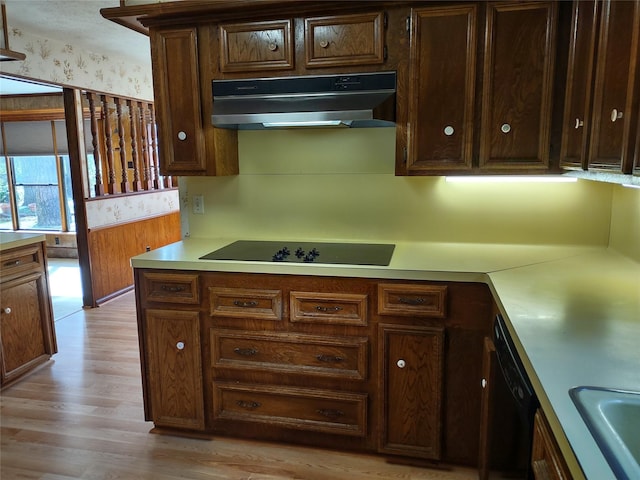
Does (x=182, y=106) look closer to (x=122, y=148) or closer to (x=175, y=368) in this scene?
(x=175, y=368)

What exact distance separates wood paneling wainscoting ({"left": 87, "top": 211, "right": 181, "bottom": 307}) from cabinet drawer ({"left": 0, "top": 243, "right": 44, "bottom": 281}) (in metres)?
1.35

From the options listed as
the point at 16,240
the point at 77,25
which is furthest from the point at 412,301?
the point at 77,25

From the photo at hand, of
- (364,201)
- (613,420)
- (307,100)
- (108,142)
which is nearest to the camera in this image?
(613,420)

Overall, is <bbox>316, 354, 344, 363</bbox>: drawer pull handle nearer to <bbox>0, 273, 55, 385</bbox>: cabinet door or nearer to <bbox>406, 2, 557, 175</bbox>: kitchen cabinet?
<bbox>406, 2, 557, 175</bbox>: kitchen cabinet

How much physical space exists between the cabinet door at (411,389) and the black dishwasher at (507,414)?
25 cm

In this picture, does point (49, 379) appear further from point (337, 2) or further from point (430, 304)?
point (337, 2)

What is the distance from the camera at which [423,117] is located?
87.9 inches

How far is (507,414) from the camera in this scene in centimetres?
158

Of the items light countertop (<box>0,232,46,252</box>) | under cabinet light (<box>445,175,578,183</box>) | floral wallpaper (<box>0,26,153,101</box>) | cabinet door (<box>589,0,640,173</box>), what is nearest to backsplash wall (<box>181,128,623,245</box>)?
under cabinet light (<box>445,175,578,183</box>)

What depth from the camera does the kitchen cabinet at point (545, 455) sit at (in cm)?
93

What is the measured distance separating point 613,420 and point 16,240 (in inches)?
130

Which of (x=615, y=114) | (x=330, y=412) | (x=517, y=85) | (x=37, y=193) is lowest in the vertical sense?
(x=330, y=412)

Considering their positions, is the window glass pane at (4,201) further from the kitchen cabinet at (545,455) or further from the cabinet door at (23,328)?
the kitchen cabinet at (545,455)

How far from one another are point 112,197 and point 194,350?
3.14 m
